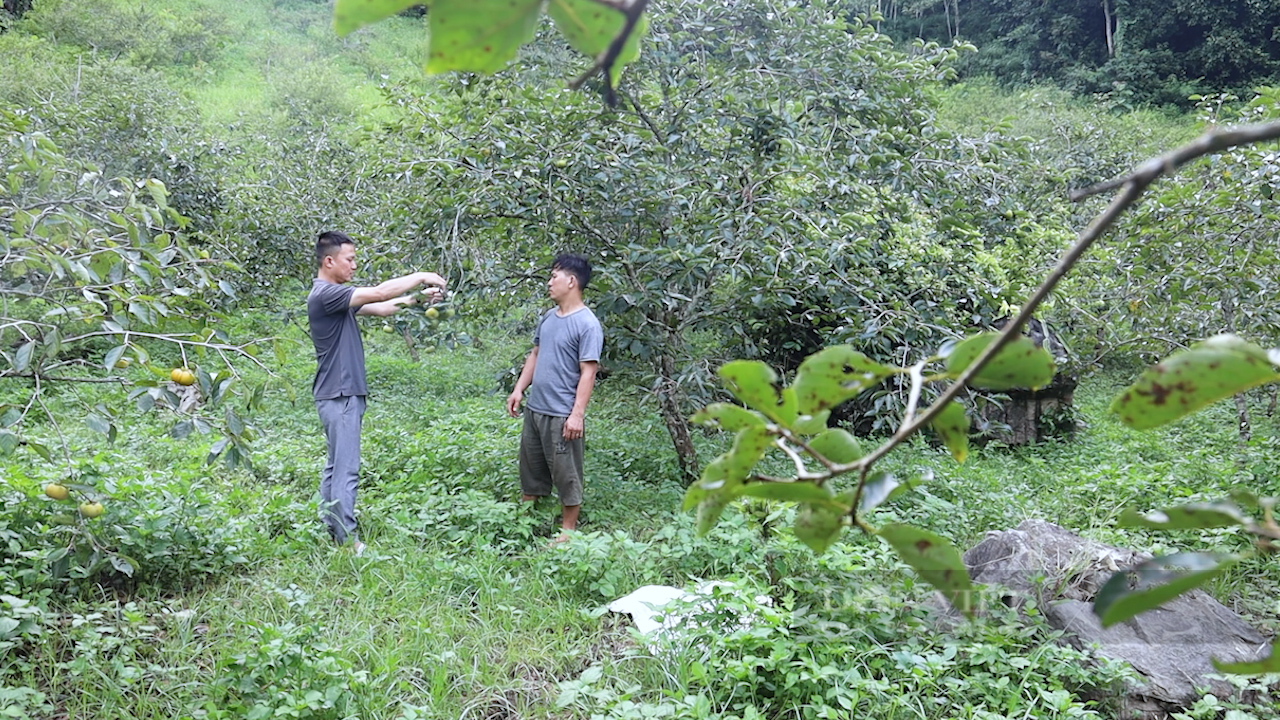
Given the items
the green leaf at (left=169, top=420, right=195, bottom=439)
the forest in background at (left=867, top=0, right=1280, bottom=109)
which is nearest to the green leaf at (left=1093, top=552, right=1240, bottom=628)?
the green leaf at (left=169, top=420, right=195, bottom=439)

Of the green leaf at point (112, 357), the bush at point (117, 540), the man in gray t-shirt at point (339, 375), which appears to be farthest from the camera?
the man in gray t-shirt at point (339, 375)

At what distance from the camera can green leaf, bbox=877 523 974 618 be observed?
1.69 ft

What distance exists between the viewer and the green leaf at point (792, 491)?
484 millimetres

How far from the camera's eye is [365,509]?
391 centimetres

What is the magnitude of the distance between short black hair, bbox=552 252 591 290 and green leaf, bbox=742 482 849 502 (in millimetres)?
3359

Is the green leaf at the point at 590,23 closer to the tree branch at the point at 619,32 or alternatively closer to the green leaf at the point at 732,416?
the tree branch at the point at 619,32

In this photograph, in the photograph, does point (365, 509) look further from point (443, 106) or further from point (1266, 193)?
point (1266, 193)

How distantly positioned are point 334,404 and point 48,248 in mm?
1340

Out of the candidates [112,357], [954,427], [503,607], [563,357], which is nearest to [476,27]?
[954,427]

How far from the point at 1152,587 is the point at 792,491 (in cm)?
18

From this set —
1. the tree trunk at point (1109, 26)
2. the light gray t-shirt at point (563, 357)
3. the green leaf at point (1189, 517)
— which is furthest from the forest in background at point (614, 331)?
the tree trunk at point (1109, 26)

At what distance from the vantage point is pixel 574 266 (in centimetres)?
381

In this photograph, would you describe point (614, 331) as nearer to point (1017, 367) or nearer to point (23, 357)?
point (23, 357)

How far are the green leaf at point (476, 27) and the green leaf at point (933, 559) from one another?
35 cm
